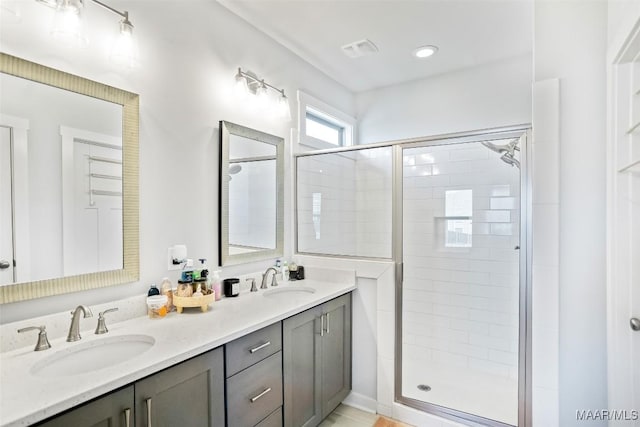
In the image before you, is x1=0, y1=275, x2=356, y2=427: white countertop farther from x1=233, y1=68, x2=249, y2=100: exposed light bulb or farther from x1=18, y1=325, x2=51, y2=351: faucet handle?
x1=233, y1=68, x2=249, y2=100: exposed light bulb

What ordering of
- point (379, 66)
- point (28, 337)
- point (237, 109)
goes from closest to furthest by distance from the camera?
point (28, 337)
point (237, 109)
point (379, 66)

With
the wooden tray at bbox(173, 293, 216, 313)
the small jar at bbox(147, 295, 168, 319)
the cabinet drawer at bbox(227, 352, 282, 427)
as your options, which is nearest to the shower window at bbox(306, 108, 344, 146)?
the wooden tray at bbox(173, 293, 216, 313)

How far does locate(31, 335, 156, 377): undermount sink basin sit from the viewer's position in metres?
1.18

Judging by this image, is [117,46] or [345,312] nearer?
[117,46]

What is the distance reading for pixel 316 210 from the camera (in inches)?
112

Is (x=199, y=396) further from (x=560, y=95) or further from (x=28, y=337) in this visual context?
(x=560, y=95)

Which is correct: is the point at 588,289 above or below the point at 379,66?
below

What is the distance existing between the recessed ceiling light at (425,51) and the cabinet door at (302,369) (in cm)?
212

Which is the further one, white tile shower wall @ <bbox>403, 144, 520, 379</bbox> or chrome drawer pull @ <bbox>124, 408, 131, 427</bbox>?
white tile shower wall @ <bbox>403, 144, 520, 379</bbox>

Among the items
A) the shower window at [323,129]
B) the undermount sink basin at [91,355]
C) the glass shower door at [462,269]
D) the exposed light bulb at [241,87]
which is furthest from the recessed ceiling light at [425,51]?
the undermount sink basin at [91,355]

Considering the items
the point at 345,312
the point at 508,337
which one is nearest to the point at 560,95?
the point at 345,312

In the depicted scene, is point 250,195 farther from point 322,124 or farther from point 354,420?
point 354,420

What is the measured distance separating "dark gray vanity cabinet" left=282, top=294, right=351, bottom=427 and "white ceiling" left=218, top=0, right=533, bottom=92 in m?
1.88

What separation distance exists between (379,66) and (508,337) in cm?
255
